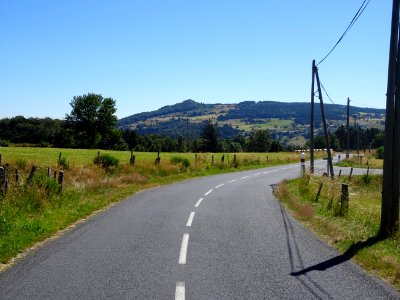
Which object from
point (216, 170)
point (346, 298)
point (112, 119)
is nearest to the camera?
point (346, 298)

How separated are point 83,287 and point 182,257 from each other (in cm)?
229

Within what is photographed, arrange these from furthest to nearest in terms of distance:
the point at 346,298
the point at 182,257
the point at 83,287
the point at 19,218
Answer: the point at 19,218
the point at 182,257
the point at 83,287
the point at 346,298

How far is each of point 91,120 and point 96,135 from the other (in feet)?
11.9

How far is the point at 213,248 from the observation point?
901 centimetres

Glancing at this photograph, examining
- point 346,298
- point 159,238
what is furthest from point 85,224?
point 346,298

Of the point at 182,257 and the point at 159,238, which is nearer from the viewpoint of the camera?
the point at 182,257

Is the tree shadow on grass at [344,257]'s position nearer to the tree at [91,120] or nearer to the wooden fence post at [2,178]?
the wooden fence post at [2,178]

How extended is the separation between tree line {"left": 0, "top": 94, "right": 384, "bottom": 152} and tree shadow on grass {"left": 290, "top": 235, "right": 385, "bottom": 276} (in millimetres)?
83031

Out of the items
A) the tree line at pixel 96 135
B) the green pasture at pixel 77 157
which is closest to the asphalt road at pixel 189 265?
the green pasture at pixel 77 157

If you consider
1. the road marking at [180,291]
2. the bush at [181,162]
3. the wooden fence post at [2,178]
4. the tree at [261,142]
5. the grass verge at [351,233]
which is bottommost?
the tree at [261,142]

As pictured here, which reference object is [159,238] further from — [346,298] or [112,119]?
[112,119]

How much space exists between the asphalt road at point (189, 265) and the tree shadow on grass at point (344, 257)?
0.02 metres

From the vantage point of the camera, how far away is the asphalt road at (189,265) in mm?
6098

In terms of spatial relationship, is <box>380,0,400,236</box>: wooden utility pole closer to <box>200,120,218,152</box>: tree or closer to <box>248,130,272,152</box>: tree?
<box>200,120,218,152</box>: tree
